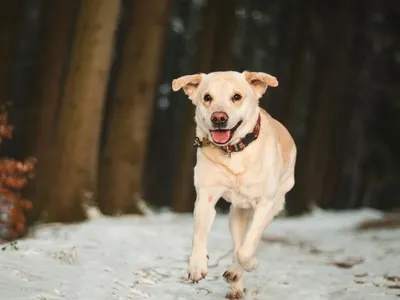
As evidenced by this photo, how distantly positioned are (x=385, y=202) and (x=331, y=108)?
13648mm

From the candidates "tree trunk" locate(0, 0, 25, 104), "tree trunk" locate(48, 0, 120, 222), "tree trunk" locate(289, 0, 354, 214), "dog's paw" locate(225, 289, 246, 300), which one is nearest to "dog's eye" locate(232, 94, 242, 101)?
"dog's paw" locate(225, 289, 246, 300)

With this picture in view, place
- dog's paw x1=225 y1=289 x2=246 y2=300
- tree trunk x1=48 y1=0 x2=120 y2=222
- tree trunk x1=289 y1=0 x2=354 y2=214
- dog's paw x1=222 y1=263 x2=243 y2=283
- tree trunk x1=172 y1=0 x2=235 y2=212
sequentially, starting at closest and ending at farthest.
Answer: dog's paw x1=222 y1=263 x2=243 y2=283 → dog's paw x1=225 y1=289 x2=246 y2=300 → tree trunk x1=48 y1=0 x2=120 y2=222 → tree trunk x1=172 y1=0 x2=235 y2=212 → tree trunk x1=289 y1=0 x2=354 y2=214

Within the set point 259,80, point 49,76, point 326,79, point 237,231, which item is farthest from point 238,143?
point 326,79

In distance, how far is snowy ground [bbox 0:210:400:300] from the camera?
577 cm

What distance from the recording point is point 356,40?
27.8 meters

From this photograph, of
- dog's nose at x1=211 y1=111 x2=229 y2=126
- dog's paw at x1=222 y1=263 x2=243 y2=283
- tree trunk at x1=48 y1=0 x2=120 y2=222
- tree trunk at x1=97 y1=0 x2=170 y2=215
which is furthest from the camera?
tree trunk at x1=97 y1=0 x2=170 y2=215

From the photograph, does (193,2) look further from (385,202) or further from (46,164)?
(46,164)

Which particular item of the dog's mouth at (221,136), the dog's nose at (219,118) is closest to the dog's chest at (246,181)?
the dog's mouth at (221,136)

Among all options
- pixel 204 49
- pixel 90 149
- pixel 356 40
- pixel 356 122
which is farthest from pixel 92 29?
pixel 356 122

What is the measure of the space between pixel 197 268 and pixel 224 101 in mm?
1306

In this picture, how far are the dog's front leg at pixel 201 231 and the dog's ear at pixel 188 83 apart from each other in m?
0.87

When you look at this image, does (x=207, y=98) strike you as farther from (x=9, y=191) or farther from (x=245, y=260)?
Result: (x=9, y=191)

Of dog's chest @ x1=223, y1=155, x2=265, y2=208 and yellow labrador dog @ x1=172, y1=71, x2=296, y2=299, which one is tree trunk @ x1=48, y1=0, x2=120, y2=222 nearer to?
yellow labrador dog @ x1=172, y1=71, x2=296, y2=299

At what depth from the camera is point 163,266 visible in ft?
25.2
